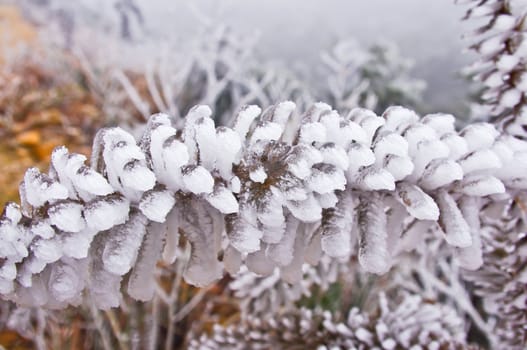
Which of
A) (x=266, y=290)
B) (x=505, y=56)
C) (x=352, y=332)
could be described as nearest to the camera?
(x=505, y=56)

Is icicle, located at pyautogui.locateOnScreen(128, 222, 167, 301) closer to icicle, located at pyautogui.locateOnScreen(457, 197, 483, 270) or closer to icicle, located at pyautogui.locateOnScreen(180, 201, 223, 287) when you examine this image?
icicle, located at pyautogui.locateOnScreen(180, 201, 223, 287)

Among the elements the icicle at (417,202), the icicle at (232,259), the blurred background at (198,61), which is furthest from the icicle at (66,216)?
the blurred background at (198,61)

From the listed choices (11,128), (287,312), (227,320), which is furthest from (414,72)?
(287,312)

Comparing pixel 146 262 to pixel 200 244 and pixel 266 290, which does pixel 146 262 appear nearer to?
pixel 200 244

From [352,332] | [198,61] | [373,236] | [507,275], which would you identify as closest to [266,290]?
[352,332]

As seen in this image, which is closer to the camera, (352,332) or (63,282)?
(63,282)

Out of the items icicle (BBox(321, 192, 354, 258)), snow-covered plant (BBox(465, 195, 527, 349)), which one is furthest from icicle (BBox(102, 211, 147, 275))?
snow-covered plant (BBox(465, 195, 527, 349))

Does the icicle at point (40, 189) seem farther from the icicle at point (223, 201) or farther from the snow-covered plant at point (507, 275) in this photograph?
the snow-covered plant at point (507, 275)

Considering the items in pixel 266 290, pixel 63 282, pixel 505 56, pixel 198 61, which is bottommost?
pixel 63 282
